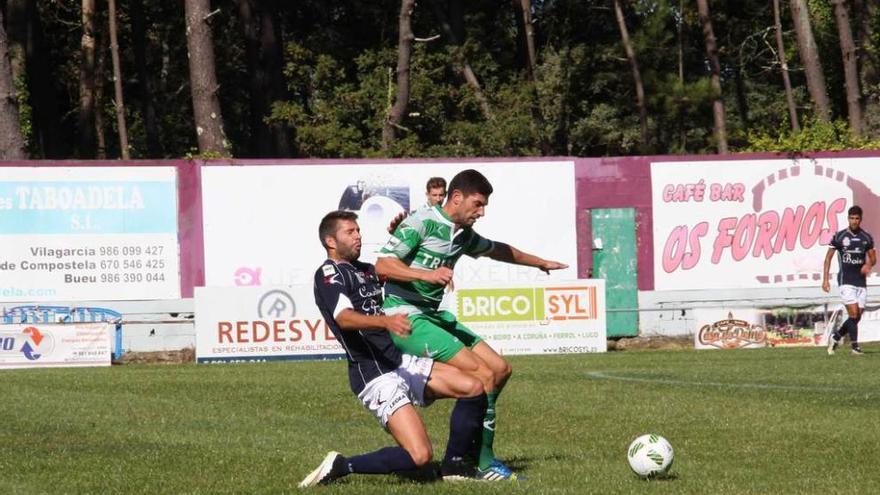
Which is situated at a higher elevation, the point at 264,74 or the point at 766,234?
the point at 264,74

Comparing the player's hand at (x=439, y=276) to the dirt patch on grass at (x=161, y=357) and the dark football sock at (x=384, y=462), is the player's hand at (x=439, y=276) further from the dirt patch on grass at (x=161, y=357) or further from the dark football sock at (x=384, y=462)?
the dirt patch on grass at (x=161, y=357)

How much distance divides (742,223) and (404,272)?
20.0m

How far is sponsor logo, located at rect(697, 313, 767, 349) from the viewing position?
27.1m

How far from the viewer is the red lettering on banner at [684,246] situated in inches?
1120

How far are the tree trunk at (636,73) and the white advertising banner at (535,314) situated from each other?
20.6m

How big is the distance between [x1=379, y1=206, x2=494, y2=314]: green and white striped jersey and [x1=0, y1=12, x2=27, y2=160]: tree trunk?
22.6 m

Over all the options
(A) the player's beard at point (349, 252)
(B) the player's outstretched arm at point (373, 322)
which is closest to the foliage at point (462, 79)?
(A) the player's beard at point (349, 252)

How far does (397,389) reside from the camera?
9.25 metres

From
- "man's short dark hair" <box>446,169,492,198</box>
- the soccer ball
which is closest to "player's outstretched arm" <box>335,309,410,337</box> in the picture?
"man's short dark hair" <box>446,169,492,198</box>

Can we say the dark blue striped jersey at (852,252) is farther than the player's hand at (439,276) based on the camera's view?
Yes

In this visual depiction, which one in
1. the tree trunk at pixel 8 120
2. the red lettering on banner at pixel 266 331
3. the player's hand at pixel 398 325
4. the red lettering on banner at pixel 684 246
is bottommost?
the red lettering on banner at pixel 266 331

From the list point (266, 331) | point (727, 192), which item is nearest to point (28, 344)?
point (266, 331)

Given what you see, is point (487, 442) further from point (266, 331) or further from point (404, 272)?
point (266, 331)

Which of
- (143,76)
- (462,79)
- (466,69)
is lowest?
(462,79)
